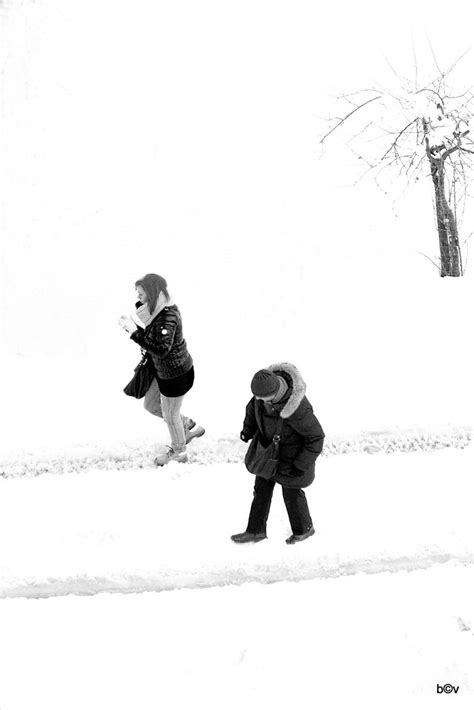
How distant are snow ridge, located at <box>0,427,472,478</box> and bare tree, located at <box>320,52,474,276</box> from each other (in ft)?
10.4

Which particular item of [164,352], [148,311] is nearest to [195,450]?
[164,352]

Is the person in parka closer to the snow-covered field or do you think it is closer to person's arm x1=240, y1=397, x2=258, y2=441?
person's arm x1=240, y1=397, x2=258, y2=441

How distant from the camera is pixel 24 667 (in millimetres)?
4102

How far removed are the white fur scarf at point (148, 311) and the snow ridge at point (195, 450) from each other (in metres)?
1.29

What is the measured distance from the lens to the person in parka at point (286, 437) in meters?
4.70

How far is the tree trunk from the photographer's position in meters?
8.91

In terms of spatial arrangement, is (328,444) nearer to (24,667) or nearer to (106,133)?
(24,667)

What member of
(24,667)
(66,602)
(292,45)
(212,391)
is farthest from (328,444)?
(292,45)

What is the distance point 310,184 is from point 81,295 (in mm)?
3088

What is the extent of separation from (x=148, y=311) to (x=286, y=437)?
1.69m

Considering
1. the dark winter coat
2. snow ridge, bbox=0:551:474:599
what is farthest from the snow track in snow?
the dark winter coat

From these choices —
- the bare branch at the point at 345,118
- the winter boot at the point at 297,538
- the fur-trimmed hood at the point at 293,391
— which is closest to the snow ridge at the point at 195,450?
the winter boot at the point at 297,538

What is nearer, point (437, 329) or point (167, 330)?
point (167, 330)

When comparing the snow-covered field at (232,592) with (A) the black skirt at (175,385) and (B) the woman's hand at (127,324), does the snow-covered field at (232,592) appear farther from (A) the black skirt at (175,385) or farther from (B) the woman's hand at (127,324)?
(B) the woman's hand at (127,324)
